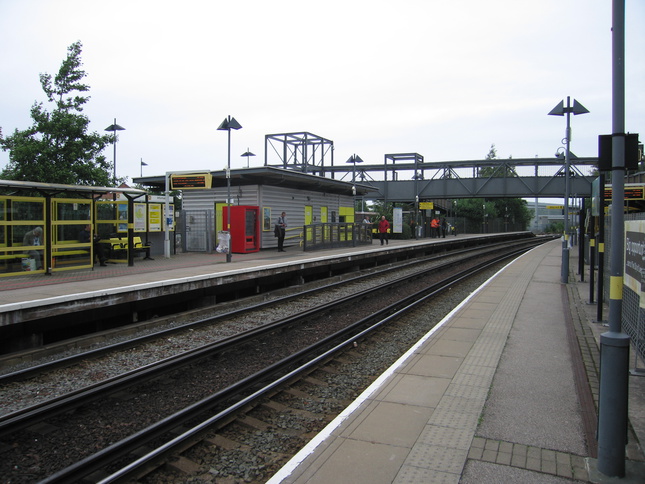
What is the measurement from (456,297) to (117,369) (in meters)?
9.44

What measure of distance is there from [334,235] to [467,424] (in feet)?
68.2

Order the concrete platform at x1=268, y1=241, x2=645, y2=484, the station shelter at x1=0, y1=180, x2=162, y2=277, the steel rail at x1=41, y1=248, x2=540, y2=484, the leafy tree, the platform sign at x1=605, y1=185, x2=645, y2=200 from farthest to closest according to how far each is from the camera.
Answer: the leafy tree
the platform sign at x1=605, y1=185, x2=645, y2=200
the station shelter at x1=0, y1=180, x2=162, y2=277
the steel rail at x1=41, y1=248, x2=540, y2=484
the concrete platform at x1=268, y1=241, x2=645, y2=484

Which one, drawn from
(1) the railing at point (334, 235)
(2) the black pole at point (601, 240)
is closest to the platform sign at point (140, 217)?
(1) the railing at point (334, 235)

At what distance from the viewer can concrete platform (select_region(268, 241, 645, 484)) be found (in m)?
3.62

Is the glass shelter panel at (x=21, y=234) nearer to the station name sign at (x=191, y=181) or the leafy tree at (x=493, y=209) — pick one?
the station name sign at (x=191, y=181)

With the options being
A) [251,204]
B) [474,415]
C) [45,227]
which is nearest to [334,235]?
[251,204]

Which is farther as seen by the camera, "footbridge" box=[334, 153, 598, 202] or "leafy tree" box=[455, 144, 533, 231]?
"leafy tree" box=[455, 144, 533, 231]

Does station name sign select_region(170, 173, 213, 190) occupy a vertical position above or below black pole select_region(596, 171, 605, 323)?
above

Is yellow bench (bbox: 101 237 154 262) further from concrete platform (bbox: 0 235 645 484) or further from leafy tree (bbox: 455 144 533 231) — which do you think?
leafy tree (bbox: 455 144 533 231)

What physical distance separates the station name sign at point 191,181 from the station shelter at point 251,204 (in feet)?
0.25

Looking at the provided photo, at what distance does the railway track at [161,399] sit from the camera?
4.44m

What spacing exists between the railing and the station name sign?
5048 millimetres

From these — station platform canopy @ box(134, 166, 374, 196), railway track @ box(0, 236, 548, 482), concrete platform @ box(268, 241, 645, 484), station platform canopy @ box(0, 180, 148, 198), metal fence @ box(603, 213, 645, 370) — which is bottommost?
railway track @ box(0, 236, 548, 482)

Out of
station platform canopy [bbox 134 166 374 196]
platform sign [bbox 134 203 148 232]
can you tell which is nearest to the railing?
station platform canopy [bbox 134 166 374 196]
